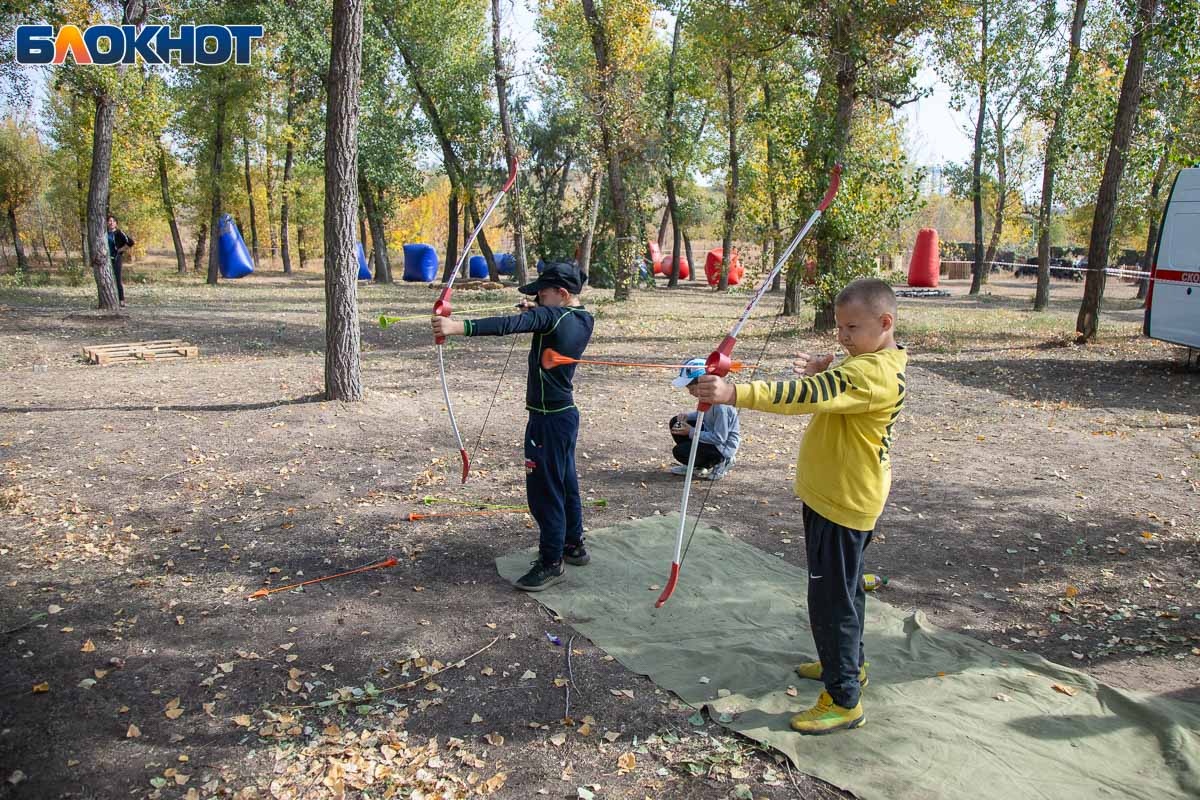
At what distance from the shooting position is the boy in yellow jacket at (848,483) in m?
3.38

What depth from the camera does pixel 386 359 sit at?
1338 centimetres

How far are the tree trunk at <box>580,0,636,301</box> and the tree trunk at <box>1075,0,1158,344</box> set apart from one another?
11343 millimetres

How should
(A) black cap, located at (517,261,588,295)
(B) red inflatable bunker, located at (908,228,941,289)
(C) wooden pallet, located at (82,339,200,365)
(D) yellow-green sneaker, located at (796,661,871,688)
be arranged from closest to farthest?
(D) yellow-green sneaker, located at (796,661,871,688), (A) black cap, located at (517,261,588,295), (C) wooden pallet, located at (82,339,200,365), (B) red inflatable bunker, located at (908,228,941,289)

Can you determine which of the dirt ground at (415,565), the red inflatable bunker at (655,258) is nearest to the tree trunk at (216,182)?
the red inflatable bunker at (655,258)

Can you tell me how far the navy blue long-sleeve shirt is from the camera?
475 cm

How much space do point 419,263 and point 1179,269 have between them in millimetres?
28792

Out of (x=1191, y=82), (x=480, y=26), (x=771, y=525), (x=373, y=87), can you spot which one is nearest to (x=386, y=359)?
(x=771, y=525)

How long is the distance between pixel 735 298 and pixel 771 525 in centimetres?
2433

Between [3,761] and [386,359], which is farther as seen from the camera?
[386,359]

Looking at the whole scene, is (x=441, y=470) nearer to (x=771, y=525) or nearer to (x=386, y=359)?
(x=771, y=525)

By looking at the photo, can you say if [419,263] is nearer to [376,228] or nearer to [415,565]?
[376,228]

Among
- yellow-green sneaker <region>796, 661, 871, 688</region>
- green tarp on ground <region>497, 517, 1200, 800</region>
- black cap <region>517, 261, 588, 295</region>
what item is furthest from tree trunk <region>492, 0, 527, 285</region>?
yellow-green sneaker <region>796, 661, 871, 688</region>

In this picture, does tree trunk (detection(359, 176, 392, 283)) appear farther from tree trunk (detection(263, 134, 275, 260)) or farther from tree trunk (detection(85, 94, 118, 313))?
tree trunk (detection(85, 94, 118, 313))

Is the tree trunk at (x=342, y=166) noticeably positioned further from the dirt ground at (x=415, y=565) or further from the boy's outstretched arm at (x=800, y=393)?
the boy's outstretched arm at (x=800, y=393)
